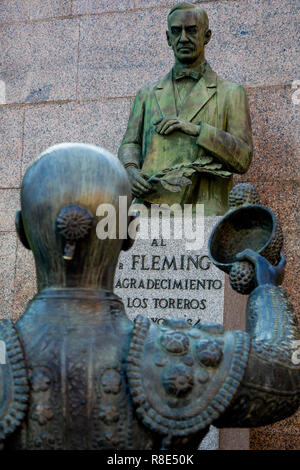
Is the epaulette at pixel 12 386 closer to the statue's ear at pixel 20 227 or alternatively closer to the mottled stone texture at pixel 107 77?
the statue's ear at pixel 20 227

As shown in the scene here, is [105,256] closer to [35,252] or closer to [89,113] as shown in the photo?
[35,252]

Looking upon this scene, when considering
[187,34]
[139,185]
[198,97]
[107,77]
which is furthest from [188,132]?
[107,77]

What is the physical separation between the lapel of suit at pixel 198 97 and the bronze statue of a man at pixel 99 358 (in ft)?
15.3

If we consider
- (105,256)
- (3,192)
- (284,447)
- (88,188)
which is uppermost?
(3,192)

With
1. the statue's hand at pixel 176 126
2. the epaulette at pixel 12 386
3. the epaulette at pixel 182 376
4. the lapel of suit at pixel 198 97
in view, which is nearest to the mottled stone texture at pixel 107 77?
the lapel of suit at pixel 198 97

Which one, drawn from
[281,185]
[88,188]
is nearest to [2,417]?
[88,188]

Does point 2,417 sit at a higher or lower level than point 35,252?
lower

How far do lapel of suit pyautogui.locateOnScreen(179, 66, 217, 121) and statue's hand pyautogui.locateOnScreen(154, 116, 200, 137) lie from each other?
0.73 feet

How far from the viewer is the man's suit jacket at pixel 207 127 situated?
20.0 feet

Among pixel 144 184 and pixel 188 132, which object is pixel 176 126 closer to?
pixel 188 132

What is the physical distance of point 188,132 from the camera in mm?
6086

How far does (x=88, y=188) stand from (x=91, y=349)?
352mm

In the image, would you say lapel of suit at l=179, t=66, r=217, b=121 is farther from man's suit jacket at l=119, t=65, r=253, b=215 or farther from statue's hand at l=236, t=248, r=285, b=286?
statue's hand at l=236, t=248, r=285, b=286
